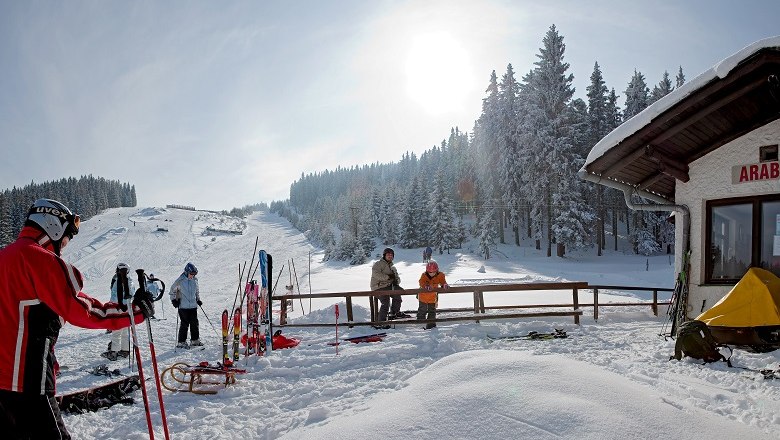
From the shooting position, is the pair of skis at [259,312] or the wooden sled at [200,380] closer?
the wooden sled at [200,380]

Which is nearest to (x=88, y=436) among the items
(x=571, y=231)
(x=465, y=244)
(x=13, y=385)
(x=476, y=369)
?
(x=13, y=385)

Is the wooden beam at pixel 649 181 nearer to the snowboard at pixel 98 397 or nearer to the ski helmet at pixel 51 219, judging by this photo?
the ski helmet at pixel 51 219

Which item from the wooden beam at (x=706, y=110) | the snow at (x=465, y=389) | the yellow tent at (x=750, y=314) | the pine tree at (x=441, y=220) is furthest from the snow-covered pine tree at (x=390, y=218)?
the yellow tent at (x=750, y=314)

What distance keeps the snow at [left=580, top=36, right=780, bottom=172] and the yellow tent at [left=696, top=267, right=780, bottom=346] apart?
3203 mm

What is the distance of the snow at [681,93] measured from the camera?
6628 millimetres

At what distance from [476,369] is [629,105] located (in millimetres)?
52091

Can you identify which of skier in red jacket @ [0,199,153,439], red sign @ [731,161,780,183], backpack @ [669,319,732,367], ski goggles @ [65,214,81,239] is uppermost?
red sign @ [731,161,780,183]

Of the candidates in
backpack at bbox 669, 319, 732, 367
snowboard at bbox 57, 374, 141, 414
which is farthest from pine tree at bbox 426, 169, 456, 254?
snowboard at bbox 57, 374, 141, 414

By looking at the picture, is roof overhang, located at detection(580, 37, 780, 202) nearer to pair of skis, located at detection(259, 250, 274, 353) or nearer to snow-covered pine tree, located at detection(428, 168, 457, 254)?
pair of skis, located at detection(259, 250, 274, 353)

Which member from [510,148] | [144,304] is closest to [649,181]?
[144,304]

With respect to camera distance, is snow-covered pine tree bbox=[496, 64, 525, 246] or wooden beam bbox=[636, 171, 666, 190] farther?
snow-covered pine tree bbox=[496, 64, 525, 246]

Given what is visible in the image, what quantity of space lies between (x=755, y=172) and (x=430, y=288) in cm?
692

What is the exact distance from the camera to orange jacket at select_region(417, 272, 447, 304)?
33.3ft

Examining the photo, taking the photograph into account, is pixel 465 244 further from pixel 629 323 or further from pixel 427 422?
pixel 427 422
